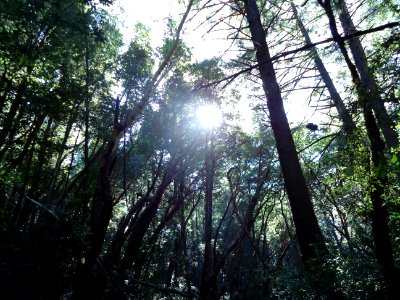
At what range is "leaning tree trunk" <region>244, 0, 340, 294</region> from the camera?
4328mm

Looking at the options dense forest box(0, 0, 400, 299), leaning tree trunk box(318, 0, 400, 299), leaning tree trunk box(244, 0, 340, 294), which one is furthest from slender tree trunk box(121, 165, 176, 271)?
leaning tree trunk box(318, 0, 400, 299)

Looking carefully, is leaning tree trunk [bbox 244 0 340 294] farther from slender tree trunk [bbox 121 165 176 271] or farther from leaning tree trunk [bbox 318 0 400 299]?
slender tree trunk [bbox 121 165 176 271]

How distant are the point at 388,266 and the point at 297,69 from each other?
492 cm

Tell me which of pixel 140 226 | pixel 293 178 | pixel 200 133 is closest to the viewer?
pixel 293 178

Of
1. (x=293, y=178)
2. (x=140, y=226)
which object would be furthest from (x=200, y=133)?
(x=293, y=178)

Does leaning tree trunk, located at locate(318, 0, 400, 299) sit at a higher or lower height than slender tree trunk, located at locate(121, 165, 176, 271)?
lower

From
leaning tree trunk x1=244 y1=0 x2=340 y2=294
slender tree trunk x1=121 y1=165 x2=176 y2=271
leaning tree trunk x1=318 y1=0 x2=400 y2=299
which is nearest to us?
leaning tree trunk x1=318 y1=0 x2=400 y2=299

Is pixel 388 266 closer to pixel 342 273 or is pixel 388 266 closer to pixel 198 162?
pixel 342 273

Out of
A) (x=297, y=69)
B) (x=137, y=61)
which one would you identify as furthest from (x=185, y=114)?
(x=297, y=69)

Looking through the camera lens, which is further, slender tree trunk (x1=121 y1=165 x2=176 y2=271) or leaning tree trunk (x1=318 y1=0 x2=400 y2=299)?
slender tree trunk (x1=121 y1=165 x2=176 y2=271)

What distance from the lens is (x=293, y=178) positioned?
5.37 m

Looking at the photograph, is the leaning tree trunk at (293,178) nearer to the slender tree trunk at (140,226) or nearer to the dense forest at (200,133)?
the dense forest at (200,133)

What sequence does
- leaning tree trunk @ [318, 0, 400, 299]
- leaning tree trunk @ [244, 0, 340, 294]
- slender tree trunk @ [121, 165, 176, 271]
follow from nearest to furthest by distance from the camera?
leaning tree trunk @ [318, 0, 400, 299] → leaning tree trunk @ [244, 0, 340, 294] → slender tree trunk @ [121, 165, 176, 271]

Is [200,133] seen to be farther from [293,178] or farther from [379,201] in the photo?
[379,201]
